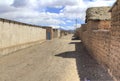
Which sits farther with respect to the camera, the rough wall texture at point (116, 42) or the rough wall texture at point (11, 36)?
the rough wall texture at point (11, 36)

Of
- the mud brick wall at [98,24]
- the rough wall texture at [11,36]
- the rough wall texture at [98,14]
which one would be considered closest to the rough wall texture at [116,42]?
the mud brick wall at [98,24]

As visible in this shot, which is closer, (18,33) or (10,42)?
(10,42)

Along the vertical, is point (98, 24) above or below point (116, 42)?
above

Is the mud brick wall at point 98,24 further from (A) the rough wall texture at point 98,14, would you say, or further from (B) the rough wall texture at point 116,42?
(B) the rough wall texture at point 116,42

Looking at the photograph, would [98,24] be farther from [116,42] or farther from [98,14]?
[116,42]

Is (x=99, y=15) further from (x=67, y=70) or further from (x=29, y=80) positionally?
(x=29, y=80)

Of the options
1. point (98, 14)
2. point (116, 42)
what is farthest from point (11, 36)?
point (116, 42)

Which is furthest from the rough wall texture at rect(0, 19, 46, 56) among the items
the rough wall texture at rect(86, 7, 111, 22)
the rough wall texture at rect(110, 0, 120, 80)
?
the rough wall texture at rect(110, 0, 120, 80)

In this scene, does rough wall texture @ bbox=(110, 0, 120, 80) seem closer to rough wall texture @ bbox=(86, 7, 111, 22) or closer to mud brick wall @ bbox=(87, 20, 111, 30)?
mud brick wall @ bbox=(87, 20, 111, 30)

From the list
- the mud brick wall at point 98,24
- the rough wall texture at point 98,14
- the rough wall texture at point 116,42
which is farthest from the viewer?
the rough wall texture at point 98,14

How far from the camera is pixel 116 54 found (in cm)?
695

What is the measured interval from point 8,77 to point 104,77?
3767mm

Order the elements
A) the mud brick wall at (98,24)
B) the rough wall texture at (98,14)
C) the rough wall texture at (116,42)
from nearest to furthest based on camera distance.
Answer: the rough wall texture at (116,42), the mud brick wall at (98,24), the rough wall texture at (98,14)

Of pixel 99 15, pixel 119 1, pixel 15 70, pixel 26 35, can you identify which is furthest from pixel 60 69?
pixel 26 35
